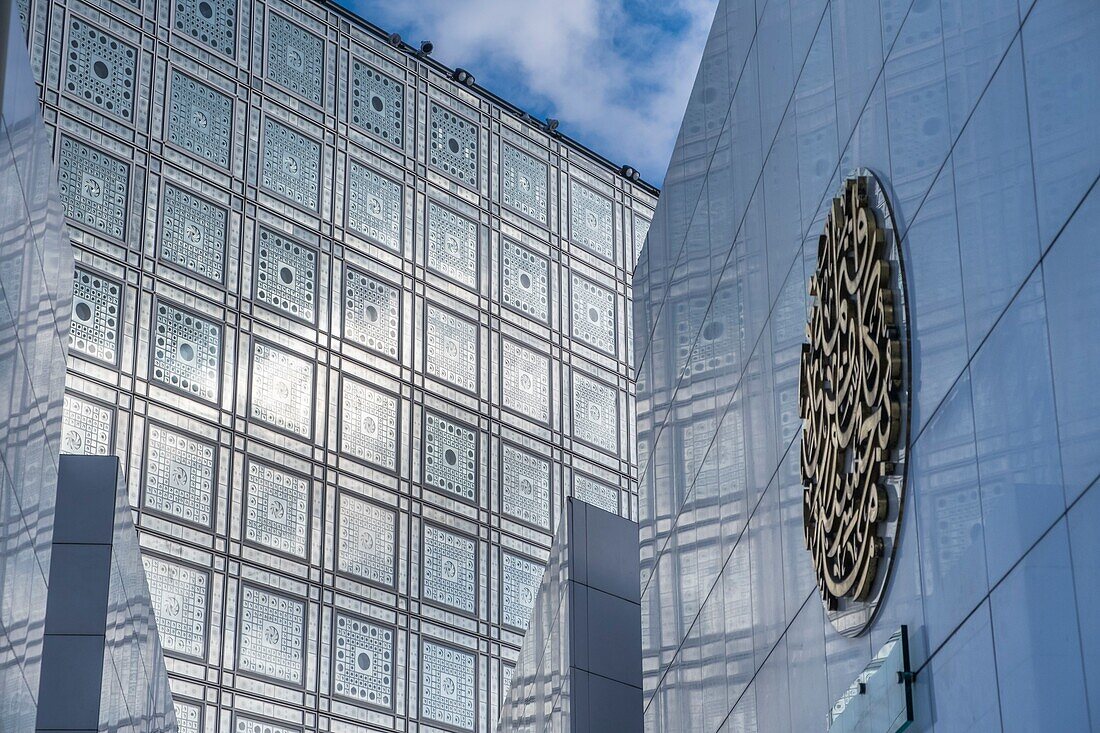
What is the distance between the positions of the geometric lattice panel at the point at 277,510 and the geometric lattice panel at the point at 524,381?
7.77 m

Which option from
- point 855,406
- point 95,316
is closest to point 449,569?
point 95,316

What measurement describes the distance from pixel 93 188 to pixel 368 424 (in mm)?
9160

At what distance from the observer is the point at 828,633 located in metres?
12.1

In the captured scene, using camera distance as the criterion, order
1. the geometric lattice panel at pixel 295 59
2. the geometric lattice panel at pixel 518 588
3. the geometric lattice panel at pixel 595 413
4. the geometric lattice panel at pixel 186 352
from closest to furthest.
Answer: the geometric lattice panel at pixel 186 352 → the geometric lattice panel at pixel 518 588 → the geometric lattice panel at pixel 295 59 → the geometric lattice panel at pixel 595 413

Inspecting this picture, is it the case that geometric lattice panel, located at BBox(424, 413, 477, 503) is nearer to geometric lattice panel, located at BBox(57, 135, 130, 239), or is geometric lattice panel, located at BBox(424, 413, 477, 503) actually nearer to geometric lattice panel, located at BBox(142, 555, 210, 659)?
geometric lattice panel, located at BBox(142, 555, 210, 659)

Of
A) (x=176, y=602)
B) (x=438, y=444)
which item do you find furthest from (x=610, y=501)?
(x=176, y=602)

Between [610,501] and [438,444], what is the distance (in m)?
6.19

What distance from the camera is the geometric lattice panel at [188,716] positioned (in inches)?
1428


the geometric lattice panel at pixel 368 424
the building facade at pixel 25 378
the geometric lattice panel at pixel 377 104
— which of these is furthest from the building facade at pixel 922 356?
the geometric lattice panel at pixel 377 104

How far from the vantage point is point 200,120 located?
142ft

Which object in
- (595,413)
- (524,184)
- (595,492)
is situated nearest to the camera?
(595,492)

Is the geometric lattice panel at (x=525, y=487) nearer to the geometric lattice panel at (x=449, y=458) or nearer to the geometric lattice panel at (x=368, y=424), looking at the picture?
the geometric lattice panel at (x=449, y=458)

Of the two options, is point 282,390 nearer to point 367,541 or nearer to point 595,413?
point 367,541

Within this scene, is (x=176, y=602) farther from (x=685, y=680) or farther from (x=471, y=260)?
(x=685, y=680)
